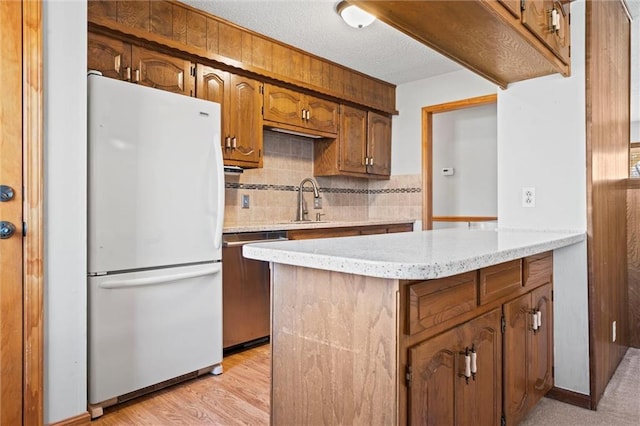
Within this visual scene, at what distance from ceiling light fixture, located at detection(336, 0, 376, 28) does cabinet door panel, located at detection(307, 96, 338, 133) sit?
891 mm

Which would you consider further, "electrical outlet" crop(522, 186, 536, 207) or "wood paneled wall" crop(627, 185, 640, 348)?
"wood paneled wall" crop(627, 185, 640, 348)

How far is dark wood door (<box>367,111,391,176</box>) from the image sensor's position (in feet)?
14.2

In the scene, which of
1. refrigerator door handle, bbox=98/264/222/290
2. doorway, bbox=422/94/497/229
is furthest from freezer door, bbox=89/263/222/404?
doorway, bbox=422/94/497/229

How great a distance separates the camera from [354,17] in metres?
2.80

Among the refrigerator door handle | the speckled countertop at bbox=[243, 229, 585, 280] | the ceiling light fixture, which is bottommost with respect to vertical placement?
the refrigerator door handle

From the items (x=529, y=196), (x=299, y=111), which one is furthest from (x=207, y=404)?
(x=299, y=111)

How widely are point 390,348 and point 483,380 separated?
1.95 feet

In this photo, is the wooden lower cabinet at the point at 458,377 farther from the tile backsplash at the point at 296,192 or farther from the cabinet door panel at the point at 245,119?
the tile backsplash at the point at 296,192

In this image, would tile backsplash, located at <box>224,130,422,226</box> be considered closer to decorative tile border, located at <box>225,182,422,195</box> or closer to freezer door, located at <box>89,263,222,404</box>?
decorative tile border, located at <box>225,182,422,195</box>

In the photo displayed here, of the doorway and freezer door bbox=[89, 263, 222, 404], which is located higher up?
the doorway

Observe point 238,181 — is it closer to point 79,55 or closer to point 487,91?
point 79,55

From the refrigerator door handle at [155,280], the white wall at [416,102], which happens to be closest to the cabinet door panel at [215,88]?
the refrigerator door handle at [155,280]

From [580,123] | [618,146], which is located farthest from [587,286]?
[618,146]

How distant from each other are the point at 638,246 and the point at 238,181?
3.09m
